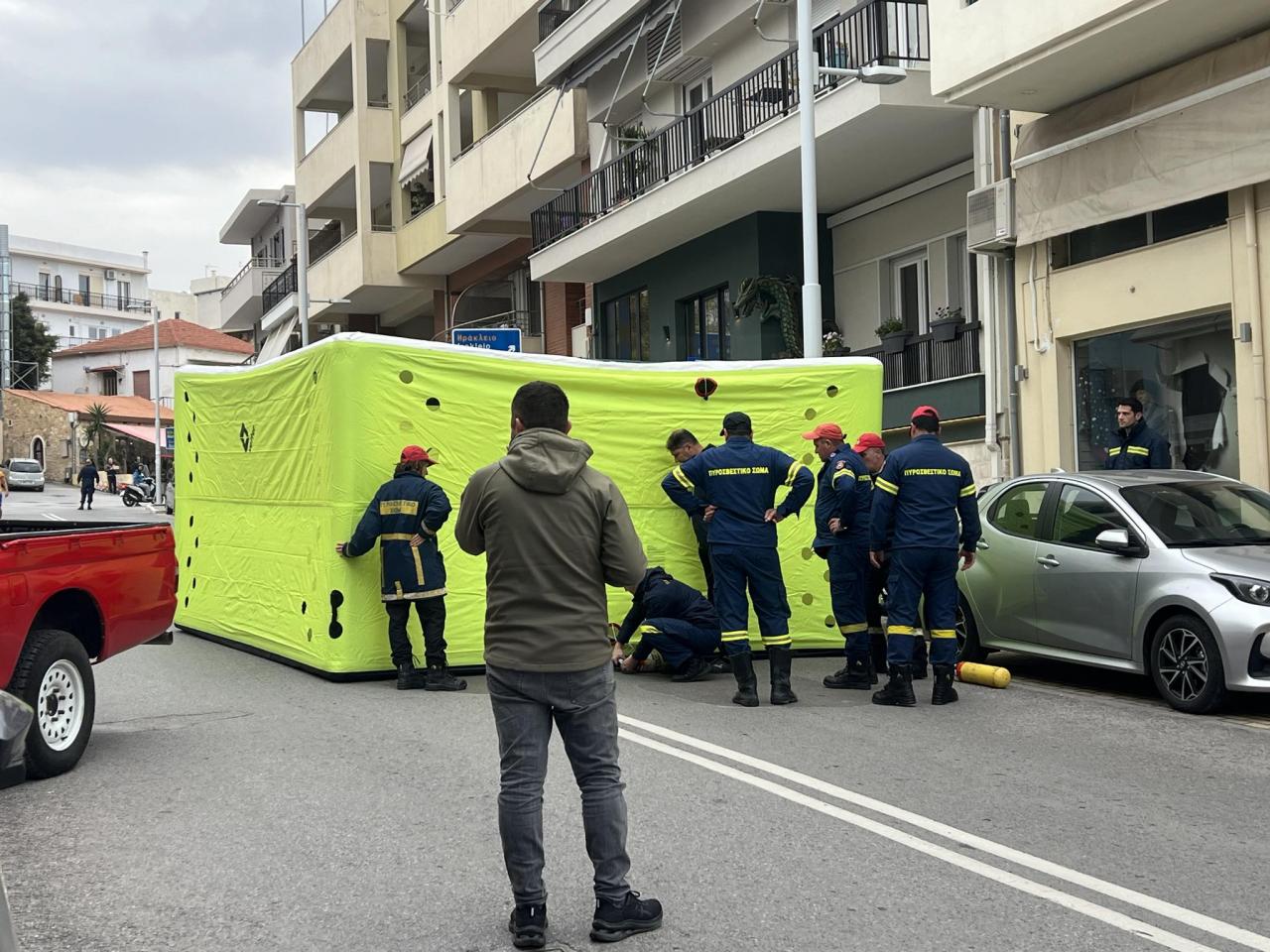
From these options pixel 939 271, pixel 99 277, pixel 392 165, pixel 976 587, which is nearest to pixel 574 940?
pixel 976 587

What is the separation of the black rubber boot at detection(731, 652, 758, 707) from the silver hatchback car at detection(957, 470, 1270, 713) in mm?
2384

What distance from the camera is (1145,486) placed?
10172mm

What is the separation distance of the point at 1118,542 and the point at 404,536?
16.1 feet

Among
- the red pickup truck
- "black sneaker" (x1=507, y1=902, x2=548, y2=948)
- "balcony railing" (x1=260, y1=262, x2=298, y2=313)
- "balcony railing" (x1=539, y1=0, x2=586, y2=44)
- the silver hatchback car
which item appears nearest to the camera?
"black sneaker" (x1=507, y1=902, x2=548, y2=948)

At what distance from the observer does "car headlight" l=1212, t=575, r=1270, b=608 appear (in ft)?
28.8

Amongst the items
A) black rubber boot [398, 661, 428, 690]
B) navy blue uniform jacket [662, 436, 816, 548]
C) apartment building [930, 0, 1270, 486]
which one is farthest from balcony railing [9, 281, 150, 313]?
navy blue uniform jacket [662, 436, 816, 548]

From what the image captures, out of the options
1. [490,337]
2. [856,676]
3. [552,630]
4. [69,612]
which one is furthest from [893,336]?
[552,630]

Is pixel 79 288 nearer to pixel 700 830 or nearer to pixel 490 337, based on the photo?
pixel 490 337

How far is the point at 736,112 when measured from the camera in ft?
67.7

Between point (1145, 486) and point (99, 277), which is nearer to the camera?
point (1145, 486)

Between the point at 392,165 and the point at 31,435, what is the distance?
165ft

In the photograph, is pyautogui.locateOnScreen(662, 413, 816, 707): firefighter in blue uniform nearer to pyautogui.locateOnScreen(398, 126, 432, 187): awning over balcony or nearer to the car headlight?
the car headlight

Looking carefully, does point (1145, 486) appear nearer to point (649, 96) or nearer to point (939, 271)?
point (939, 271)

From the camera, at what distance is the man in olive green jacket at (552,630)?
4809mm
